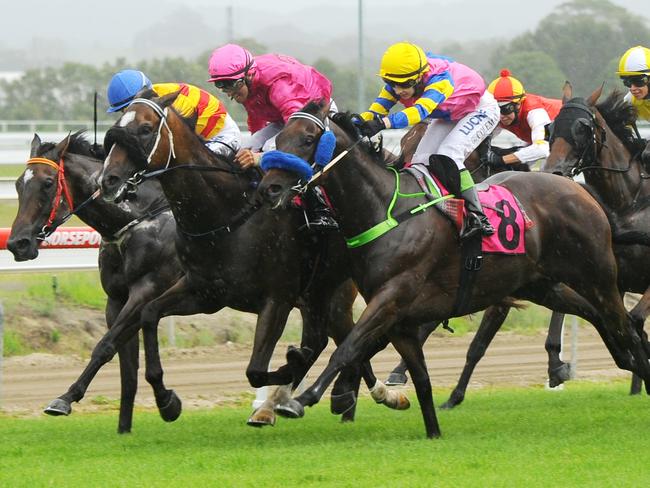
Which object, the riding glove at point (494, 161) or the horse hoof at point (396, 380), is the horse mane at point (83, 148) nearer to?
the horse hoof at point (396, 380)

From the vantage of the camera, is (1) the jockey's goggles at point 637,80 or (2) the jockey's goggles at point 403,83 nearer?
(2) the jockey's goggles at point 403,83

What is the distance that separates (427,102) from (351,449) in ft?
5.83

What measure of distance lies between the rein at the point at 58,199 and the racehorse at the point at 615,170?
273 centimetres

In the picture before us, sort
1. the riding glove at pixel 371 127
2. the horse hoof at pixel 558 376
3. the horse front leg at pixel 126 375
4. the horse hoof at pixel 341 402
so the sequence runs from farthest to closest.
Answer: the horse hoof at pixel 558 376 → the horse front leg at pixel 126 375 → the horse hoof at pixel 341 402 → the riding glove at pixel 371 127

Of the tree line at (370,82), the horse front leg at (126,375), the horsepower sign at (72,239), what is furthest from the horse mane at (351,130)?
the tree line at (370,82)

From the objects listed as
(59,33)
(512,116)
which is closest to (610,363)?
(512,116)

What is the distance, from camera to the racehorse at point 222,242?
20.1ft

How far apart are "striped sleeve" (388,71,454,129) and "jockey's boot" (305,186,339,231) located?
59 cm

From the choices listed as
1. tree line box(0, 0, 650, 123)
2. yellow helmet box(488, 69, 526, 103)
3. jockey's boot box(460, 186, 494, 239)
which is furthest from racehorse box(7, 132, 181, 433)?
tree line box(0, 0, 650, 123)

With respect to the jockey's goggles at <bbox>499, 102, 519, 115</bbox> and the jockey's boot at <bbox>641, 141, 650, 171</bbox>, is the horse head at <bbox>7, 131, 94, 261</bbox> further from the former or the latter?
the jockey's boot at <bbox>641, 141, 650, 171</bbox>

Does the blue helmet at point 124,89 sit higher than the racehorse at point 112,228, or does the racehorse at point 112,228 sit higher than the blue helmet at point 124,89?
the blue helmet at point 124,89

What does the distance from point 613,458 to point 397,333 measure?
1248mm

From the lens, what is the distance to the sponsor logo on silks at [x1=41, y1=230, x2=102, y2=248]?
926 cm

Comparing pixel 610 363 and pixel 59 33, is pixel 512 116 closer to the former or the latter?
pixel 610 363
